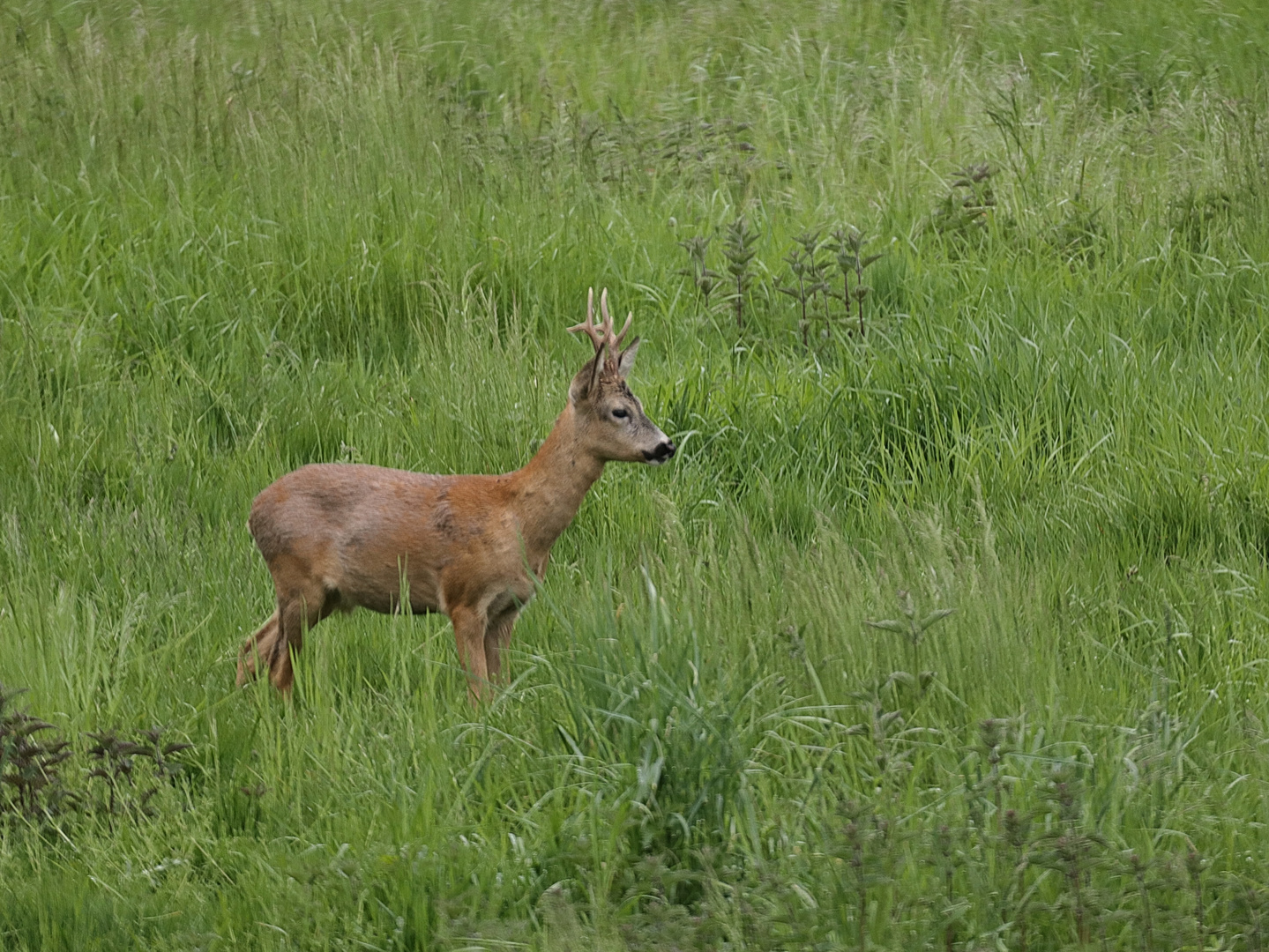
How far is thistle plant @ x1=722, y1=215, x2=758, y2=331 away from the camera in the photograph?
7.02 m

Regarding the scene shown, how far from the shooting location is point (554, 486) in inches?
207

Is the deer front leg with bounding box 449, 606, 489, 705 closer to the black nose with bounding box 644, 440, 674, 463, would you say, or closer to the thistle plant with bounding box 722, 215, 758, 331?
the black nose with bounding box 644, 440, 674, 463

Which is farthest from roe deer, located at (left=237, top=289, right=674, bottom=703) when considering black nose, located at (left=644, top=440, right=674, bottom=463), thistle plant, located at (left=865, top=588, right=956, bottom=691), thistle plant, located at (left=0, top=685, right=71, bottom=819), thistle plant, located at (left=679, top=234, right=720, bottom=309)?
thistle plant, located at (left=679, top=234, right=720, bottom=309)

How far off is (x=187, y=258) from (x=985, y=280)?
3.63 meters

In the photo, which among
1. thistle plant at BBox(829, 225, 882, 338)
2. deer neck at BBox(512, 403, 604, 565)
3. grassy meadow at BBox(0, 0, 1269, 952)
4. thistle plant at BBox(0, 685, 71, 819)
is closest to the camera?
grassy meadow at BBox(0, 0, 1269, 952)

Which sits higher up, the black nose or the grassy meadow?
the black nose

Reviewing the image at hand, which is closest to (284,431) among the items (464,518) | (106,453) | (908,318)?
(106,453)

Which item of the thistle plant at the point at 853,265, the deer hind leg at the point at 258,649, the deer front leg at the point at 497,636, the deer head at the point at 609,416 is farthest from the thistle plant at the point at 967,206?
the deer hind leg at the point at 258,649

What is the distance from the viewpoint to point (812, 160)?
348 inches

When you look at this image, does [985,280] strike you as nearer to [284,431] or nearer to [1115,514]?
[1115,514]

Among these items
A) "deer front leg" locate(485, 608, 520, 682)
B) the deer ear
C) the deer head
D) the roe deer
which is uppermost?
the deer ear

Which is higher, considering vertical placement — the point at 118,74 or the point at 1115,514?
the point at 118,74

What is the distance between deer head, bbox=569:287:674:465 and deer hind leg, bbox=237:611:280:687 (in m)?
Result: 1.15

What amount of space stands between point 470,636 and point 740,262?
259 centimetres
